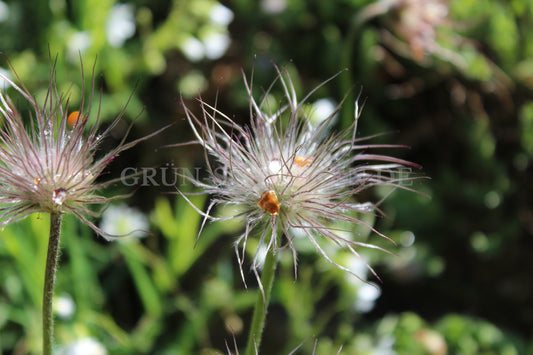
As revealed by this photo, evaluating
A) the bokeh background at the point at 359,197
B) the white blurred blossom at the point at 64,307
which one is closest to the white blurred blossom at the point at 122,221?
the bokeh background at the point at 359,197

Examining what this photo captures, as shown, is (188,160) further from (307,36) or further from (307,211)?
(307,211)

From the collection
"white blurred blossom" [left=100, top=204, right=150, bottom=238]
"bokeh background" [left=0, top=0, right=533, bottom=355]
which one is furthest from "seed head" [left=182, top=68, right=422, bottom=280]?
"white blurred blossom" [left=100, top=204, right=150, bottom=238]

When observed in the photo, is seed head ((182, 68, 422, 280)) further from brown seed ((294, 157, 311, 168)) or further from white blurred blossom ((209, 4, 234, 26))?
white blurred blossom ((209, 4, 234, 26))

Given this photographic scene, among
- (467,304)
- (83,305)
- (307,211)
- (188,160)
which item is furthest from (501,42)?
(83,305)

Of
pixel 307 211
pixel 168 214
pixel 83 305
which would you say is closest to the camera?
pixel 307 211

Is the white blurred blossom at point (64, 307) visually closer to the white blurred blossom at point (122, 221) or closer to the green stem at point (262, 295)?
the white blurred blossom at point (122, 221)

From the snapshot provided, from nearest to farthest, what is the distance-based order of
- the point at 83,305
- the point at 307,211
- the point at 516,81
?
the point at 307,211, the point at 83,305, the point at 516,81
